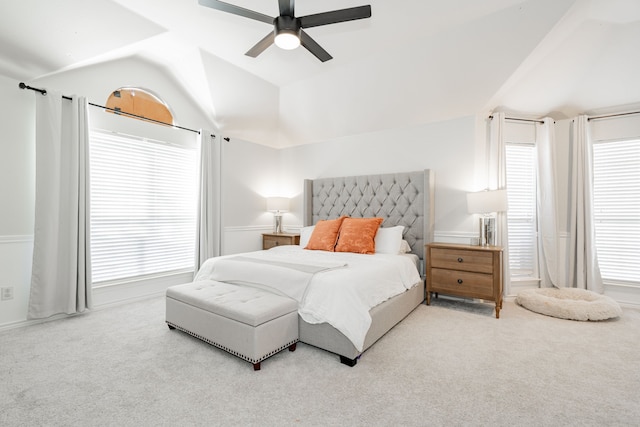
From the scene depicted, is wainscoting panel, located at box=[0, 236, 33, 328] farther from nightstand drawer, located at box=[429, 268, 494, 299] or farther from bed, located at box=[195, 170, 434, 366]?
nightstand drawer, located at box=[429, 268, 494, 299]

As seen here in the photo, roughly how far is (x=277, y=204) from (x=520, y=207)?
12.2 feet

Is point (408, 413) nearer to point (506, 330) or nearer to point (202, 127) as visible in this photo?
point (506, 330)

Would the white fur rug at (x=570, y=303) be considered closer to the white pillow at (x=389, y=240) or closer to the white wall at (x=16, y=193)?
the white pillow at (x=389, y=240)

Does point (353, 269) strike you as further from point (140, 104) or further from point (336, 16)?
point (140, 104)

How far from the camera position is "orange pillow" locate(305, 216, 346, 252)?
386cm

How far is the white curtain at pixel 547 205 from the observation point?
13.2 ft

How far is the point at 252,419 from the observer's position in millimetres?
1636

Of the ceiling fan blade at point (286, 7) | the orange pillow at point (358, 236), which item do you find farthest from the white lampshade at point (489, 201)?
the ceiling fan blade at point (286, 7)

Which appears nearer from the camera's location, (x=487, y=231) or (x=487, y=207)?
(x=487, y=207)

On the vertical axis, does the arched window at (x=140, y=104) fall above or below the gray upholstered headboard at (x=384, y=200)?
above

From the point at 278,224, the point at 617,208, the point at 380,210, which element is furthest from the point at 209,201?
the point at 617,208

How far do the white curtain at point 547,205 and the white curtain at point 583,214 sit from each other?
9.0 inches

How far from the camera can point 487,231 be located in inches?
143

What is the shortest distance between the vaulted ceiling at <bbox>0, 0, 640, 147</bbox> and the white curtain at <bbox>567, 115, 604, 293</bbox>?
1.39 ft
